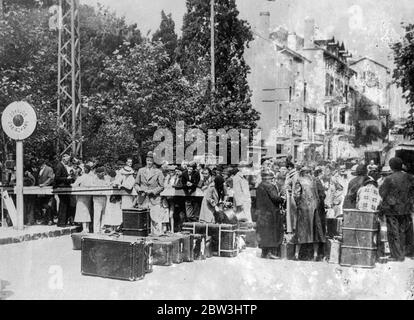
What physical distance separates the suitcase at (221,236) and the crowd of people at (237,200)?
1.79 ft

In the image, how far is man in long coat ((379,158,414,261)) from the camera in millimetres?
10328

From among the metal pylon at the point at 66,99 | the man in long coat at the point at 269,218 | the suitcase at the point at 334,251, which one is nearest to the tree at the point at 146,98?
the metal pylon at the point at 66,99

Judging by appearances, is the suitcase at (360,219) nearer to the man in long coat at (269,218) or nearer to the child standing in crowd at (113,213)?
the man in long coat at (269,218)

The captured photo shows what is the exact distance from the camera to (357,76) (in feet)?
189

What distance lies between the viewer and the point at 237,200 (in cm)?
1455

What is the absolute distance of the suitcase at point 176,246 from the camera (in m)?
10.0

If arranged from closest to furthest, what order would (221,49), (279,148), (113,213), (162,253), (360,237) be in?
(360,237) → (162,253) → (113,213) → (221,49) → (279,148)

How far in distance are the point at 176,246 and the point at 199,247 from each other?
649 millimetres

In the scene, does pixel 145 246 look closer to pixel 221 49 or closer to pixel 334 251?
pixel 334 251

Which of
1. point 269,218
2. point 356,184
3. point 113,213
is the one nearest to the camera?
point 269,218

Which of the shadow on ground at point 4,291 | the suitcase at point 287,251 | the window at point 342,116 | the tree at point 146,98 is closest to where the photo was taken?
the shadow on ground at point 4,291

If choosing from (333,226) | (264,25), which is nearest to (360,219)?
(333,226)

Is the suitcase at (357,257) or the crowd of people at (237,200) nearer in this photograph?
the suitcase at (357,257)
